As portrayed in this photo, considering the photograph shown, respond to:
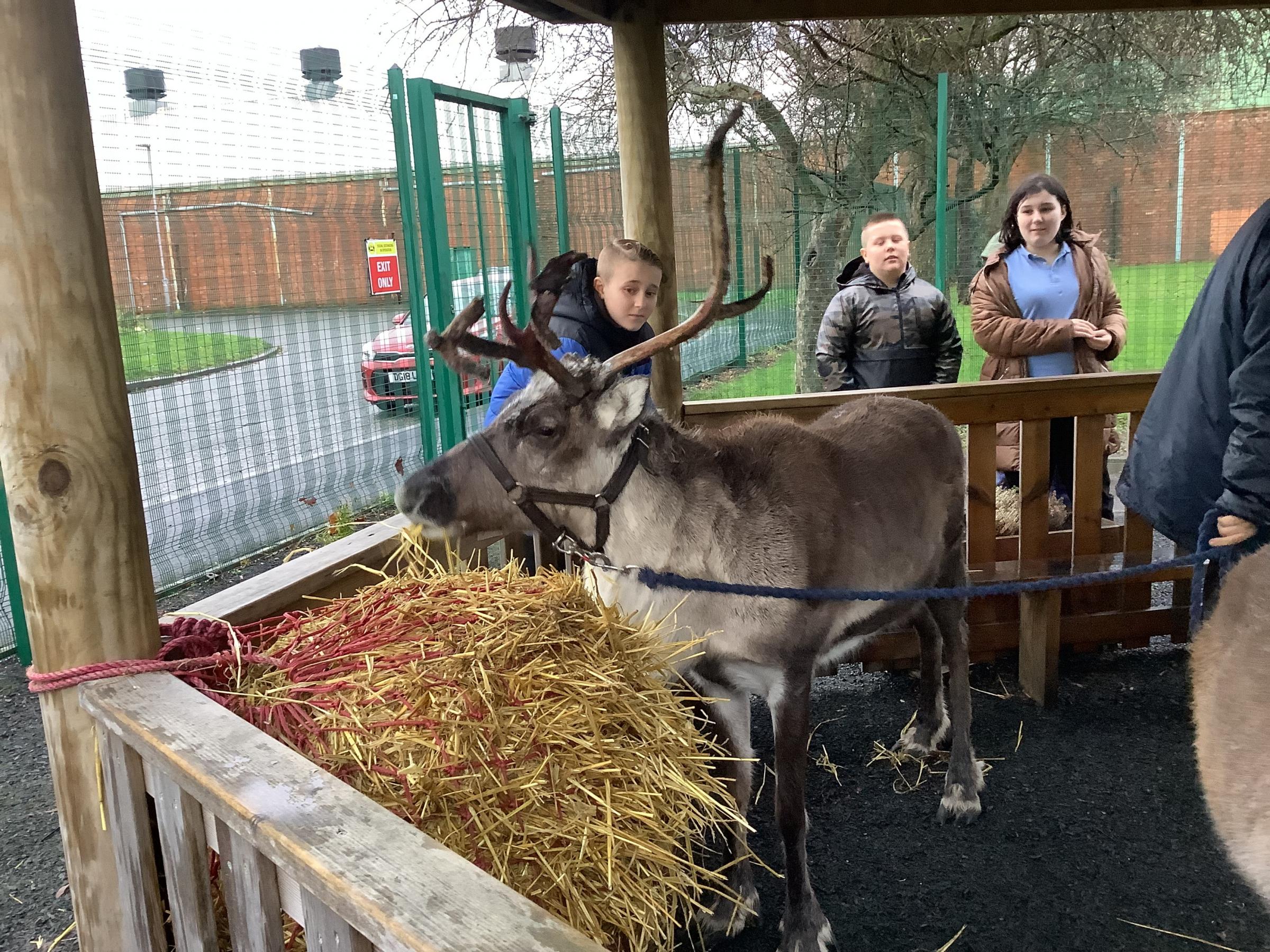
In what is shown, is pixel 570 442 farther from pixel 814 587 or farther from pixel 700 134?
pixel 700 134

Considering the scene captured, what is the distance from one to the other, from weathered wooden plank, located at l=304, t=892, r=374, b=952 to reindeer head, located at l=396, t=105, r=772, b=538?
1.38 metres

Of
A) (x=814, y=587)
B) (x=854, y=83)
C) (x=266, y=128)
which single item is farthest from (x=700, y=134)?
(x=814, y=587)

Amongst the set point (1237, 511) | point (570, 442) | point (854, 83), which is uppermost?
point (854, 83)

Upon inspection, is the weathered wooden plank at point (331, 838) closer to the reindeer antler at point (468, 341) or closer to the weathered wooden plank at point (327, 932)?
the weathered wooden plank at point (327, 932)

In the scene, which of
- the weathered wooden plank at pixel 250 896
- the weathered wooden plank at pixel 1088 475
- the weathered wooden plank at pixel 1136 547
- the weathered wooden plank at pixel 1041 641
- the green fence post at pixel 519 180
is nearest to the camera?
the weathered wooden plank at pixel 250 896

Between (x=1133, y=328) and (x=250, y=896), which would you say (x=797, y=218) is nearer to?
(x=1133, y=328)

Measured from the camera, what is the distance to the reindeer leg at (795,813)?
9.52 ft

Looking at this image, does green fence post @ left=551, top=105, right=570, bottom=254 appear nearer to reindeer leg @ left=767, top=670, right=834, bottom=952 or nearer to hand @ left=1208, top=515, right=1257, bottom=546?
reindeer leg @ left=767, top=670, right=834, bottom=952

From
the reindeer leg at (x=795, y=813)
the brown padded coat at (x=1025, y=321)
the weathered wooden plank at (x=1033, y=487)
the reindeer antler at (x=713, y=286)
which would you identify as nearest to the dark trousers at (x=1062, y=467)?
the brown padded coat at (x=1025, y=321)

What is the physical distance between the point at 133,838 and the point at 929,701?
3.26 meters

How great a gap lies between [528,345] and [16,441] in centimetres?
126

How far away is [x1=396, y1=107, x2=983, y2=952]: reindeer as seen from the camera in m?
2.79

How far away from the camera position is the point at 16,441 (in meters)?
1.89

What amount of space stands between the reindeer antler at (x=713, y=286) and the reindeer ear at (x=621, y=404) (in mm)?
59
